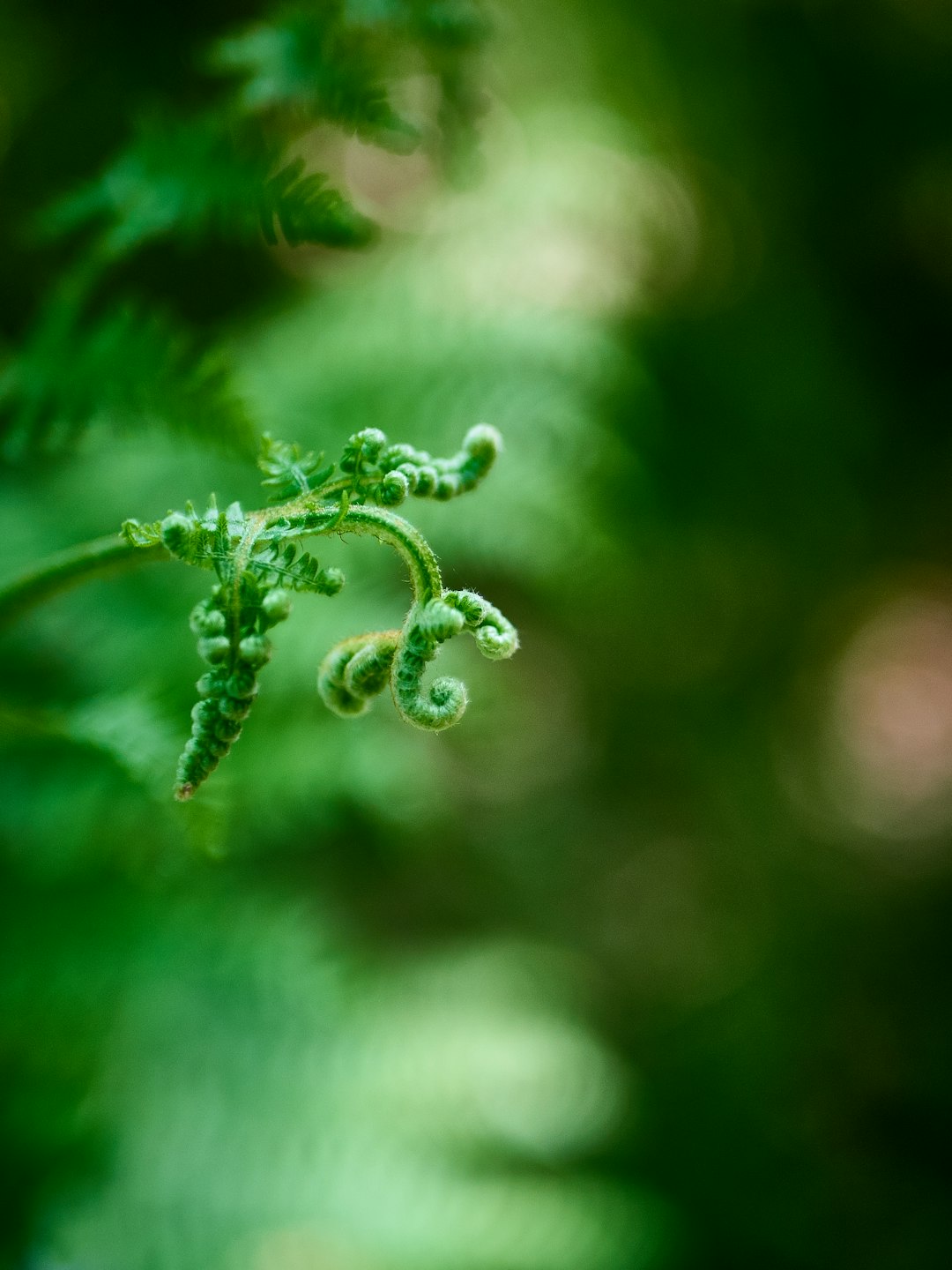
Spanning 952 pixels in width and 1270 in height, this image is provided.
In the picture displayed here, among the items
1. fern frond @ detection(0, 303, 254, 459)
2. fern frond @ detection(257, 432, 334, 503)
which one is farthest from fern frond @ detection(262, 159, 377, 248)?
fern frond @ detection(257, 432, 334, 503)

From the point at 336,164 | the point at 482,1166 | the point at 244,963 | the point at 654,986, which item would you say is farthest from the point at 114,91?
the point at 654,986

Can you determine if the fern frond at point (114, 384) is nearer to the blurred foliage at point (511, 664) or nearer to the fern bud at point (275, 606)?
the blurred foliage at point (511, 664)

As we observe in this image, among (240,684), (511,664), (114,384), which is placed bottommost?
(240,684)

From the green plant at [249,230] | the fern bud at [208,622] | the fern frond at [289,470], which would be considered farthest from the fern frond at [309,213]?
the fern bud at [208,622]

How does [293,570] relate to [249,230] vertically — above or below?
below

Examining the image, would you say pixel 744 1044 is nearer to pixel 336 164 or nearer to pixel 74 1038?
pixel 74 1038

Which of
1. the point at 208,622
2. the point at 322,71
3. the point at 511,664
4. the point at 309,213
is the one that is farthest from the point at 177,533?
the point at 511,664

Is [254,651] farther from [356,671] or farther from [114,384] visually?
[114,384]
